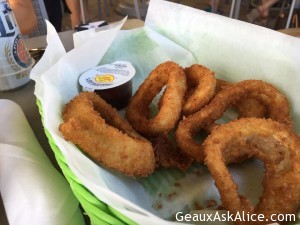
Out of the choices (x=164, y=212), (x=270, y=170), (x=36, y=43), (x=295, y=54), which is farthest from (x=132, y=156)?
(x=36, y=43)

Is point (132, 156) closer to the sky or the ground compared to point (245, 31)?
closer to the ground

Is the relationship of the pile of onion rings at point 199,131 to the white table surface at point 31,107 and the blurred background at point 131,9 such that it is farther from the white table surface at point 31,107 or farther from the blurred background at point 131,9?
the blurred background at point 131,9

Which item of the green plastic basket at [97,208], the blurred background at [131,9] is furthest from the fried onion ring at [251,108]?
the blurred background at [131,9]

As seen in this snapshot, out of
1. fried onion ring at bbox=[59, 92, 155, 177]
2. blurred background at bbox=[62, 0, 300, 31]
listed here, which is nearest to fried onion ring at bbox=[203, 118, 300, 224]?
fried onion ring at bbox=[59, 92, 155, 177]

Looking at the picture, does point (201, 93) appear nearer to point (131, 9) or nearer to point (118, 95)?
point (118, 95)

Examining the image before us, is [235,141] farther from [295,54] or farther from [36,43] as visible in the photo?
[36,43]

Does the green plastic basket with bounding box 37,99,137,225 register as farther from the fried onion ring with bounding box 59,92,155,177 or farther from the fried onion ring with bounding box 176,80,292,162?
the fried onion ring with bounding box 176,80,292,162
